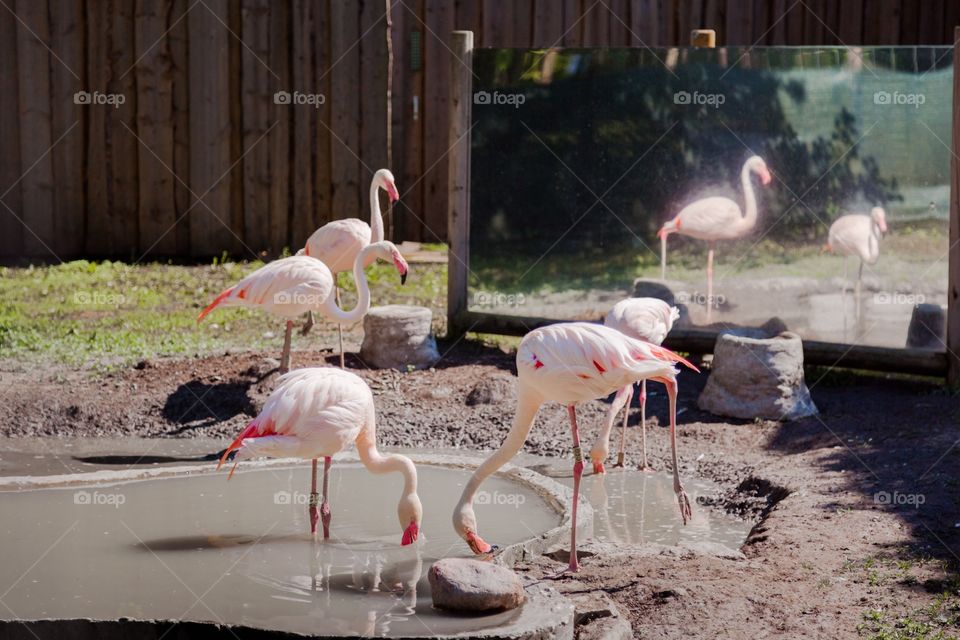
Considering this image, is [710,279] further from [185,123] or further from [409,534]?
[185,123]

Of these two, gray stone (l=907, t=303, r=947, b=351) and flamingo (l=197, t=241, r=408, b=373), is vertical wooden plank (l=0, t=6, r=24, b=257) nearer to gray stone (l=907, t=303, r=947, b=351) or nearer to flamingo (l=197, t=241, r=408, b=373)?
flamingo (l=197, t=241, r=408, b=373)

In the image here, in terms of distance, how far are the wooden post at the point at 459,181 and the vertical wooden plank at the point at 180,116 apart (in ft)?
11.5

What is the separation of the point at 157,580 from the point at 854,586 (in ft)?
8.30

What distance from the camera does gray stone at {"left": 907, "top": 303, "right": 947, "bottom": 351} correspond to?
7.61 meters

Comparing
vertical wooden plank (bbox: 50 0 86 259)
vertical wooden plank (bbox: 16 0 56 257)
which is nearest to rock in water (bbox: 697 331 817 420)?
vertical wooden plank (bbox: 50 0 86 259)

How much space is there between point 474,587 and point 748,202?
4337mm

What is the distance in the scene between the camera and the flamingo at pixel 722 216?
313 inches

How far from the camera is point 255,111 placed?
38.0 feet

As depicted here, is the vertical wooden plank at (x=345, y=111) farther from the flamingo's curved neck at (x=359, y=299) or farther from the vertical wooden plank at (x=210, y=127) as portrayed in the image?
the flamingo's curved neck at (x=359, y=299)

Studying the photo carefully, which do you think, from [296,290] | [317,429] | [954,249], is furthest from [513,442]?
[954,249]

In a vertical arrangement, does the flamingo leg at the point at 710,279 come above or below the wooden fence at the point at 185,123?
below

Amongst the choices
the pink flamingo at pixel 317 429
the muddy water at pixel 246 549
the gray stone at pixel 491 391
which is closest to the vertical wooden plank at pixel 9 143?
the gray stone at pixel 491 391

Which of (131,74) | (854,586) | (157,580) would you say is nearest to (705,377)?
(854,586)

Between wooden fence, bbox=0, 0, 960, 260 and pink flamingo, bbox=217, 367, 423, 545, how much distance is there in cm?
655
